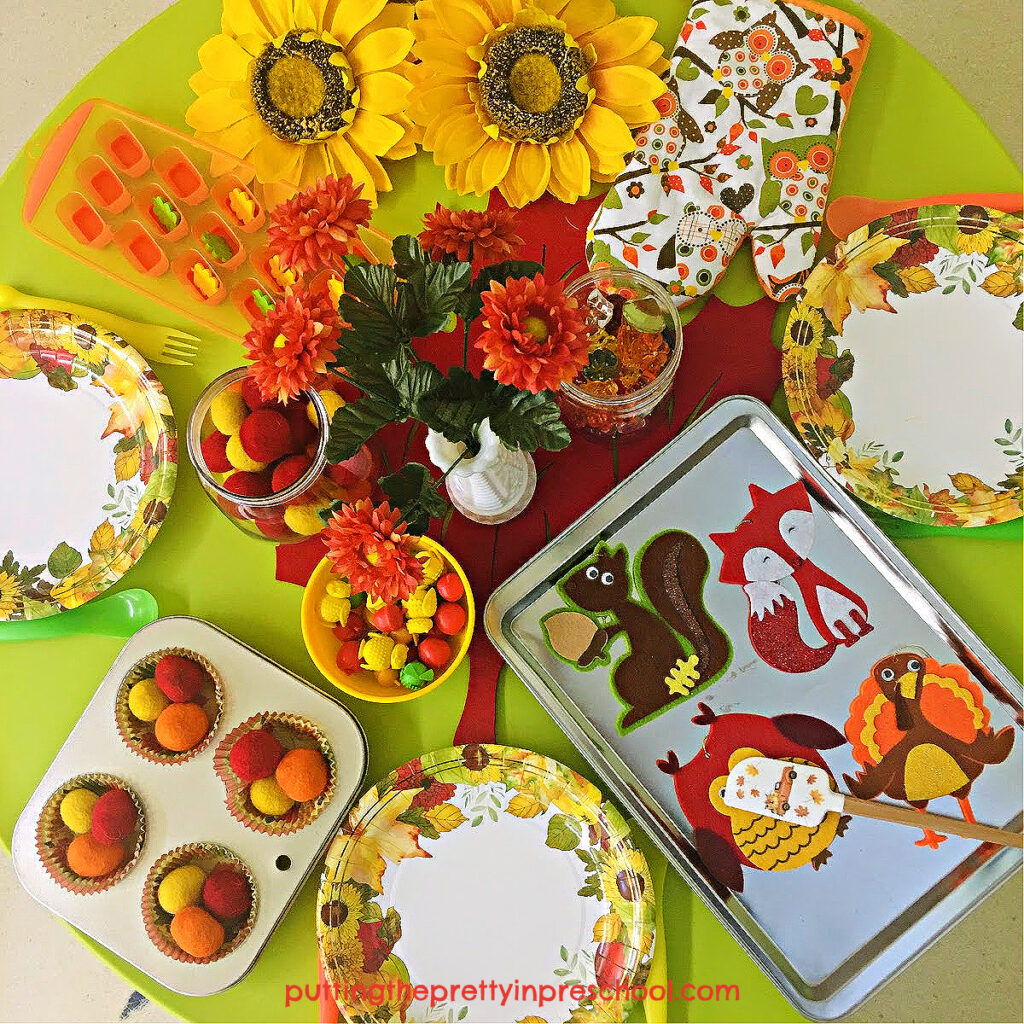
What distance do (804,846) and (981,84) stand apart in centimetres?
150

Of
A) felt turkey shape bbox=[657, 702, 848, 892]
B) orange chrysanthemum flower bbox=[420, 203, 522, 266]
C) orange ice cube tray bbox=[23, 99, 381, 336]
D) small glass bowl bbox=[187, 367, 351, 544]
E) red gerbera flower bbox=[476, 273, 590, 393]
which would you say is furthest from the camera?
orange ice cube tray bbox=[23, 99, 381, 336]

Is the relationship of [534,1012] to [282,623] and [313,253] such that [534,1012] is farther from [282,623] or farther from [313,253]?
[313,253]

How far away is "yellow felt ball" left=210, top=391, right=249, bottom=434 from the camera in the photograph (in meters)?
0.75

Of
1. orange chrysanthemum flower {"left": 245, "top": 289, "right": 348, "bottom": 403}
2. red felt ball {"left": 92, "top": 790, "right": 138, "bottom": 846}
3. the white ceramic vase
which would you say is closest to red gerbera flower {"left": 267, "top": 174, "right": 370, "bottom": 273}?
orange chrysanthemum flower {"left": 245, "top": 289, "right": 348, "bottom": 403}

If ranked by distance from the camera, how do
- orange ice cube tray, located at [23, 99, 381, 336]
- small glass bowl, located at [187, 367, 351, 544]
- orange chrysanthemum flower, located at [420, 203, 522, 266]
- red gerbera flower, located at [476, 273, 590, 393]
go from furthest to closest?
1. orange ice cube tray, located at [23, 99, 381, 336]
2. small glass bowl, located at [187, 367, 351, 544]
3. orange chrysanthemum flower, located at [420, 203, 522, 266]
4. red gerbera flower, located at [476, 273, 590, 393]

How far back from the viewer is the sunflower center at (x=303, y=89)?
2.99ft

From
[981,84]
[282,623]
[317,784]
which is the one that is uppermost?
[981,84]

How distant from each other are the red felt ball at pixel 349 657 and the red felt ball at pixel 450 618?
0.09 metres

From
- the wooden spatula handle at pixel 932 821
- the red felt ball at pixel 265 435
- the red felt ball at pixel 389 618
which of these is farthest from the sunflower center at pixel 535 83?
the wooden spatula handle at pixel 932 821

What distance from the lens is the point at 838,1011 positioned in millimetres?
820

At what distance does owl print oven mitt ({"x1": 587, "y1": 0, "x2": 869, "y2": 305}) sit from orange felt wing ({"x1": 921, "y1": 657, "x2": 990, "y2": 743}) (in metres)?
0.42

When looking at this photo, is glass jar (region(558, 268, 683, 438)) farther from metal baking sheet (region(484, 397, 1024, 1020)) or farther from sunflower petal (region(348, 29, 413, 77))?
sunflower petal (region(348, 29, 413, 77))

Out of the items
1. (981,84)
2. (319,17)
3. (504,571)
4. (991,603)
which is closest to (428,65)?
(319,17)

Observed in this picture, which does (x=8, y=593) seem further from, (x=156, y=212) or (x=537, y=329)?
(x=537, y=329)
